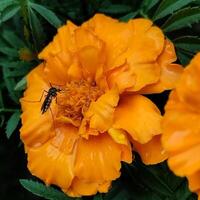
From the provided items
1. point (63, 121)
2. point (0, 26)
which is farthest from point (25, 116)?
point (0, 26)

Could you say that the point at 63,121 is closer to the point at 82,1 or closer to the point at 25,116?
the point at 25,116

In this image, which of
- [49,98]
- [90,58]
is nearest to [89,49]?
[90,58]

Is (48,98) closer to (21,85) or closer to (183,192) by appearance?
(21,85)

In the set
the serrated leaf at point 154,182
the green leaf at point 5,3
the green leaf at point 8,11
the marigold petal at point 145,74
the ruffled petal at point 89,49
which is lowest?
the serrated leaf at point 154,182

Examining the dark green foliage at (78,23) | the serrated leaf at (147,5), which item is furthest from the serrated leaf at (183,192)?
the serrated leaf at (147,5)

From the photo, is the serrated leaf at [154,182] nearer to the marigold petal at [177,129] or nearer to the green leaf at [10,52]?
the marigold petal at [177,129]

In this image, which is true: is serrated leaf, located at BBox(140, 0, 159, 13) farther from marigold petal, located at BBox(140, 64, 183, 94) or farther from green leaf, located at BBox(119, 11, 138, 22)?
marigold petal, located at BBox(140, 64, 183, 94)

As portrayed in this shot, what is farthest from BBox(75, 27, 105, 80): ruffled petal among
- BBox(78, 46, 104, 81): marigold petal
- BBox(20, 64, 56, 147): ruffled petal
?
BBox(20, 64, 56, 147): ruffled petal
